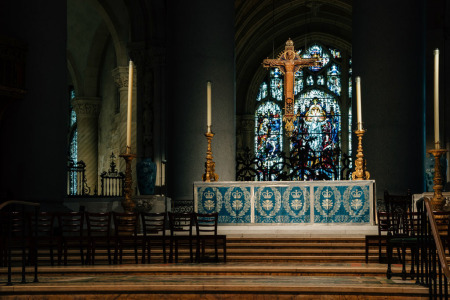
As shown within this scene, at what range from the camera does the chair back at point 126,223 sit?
1159 cm

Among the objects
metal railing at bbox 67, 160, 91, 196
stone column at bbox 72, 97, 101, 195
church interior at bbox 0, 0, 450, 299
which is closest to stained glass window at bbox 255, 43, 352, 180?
→ stone column at bbox 72, 97, 101, 195

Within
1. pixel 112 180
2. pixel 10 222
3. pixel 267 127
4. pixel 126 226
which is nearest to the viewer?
pixel 10 222

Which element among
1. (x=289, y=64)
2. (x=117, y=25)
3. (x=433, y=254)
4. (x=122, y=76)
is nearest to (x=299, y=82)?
(x=117, y=25)

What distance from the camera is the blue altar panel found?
13.5 metres

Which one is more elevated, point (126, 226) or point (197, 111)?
point (197, 111)

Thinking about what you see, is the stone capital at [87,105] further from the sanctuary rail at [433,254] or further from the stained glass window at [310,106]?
the sanctuary rail at [433,254]

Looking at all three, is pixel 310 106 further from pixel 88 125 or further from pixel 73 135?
pixel 88 125

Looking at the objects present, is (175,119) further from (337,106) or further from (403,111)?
(337,106)

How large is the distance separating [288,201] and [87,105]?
56.2 ft

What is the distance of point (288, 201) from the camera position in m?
13.7

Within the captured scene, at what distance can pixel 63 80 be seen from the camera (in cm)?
1401

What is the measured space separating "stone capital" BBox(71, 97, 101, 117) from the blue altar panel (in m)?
16.3

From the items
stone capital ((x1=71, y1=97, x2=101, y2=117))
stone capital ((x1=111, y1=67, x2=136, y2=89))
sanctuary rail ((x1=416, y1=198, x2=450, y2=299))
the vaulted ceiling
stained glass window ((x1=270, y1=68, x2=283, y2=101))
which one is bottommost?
sanctuary rail ((x1=416, y1=198, x2=450, y2=299))

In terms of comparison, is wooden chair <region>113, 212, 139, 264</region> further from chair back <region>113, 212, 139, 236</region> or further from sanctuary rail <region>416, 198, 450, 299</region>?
sanctuary rail <region>416, 198, 450, 299</region>
